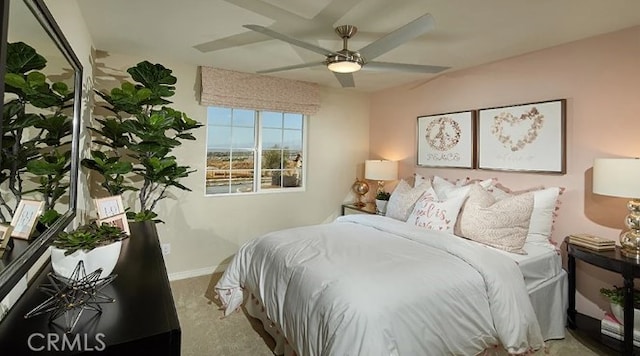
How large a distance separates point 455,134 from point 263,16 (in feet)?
7.87

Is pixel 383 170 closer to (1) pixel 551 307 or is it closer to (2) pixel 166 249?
(1) pixel 551 307

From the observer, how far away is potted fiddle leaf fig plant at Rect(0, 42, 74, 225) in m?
0.90

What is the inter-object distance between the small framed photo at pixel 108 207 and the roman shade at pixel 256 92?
6.33 ft

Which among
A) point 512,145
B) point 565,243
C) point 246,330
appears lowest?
point 246,330

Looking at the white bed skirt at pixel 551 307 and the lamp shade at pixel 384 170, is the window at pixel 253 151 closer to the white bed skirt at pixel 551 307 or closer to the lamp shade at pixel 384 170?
the lamp shade at pixel 384 170

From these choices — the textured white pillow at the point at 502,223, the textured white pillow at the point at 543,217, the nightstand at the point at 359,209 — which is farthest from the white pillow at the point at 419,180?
the textured white pillow at the point at 543,217

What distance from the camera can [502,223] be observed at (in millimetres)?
2447

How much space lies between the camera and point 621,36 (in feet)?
7.86

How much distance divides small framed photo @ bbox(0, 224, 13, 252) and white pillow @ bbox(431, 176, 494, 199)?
2.96 metres

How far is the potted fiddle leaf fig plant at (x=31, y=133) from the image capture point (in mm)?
904

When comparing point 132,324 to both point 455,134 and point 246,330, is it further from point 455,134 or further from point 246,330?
point 455,134

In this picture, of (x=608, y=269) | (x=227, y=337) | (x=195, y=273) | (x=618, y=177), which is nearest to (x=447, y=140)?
(x=618, y=177)

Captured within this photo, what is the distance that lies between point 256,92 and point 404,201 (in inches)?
83.0

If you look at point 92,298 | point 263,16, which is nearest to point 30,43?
point 92,298
